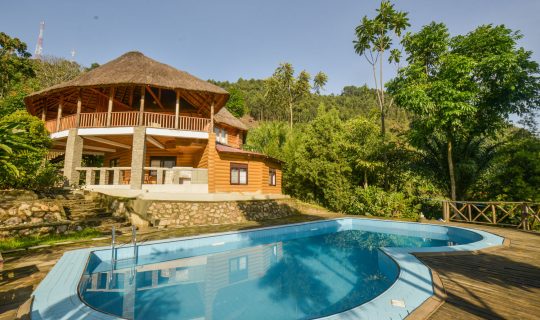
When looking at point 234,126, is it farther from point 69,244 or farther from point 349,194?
→ point 69,244

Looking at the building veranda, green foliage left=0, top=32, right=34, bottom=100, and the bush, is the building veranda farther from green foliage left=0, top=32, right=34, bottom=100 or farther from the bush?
green foliage left=0, top=32, right=34, bottom=100

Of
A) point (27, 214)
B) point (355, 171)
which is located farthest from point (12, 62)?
point (355, 171)

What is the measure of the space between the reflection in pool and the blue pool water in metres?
0.02

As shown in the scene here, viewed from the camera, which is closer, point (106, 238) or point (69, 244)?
point (69, 244)

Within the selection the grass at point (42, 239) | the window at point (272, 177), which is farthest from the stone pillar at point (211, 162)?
the grass at point (42, 239)

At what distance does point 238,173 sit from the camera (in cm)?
1666

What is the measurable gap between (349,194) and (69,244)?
16.0m

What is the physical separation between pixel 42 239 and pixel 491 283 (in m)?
12.6

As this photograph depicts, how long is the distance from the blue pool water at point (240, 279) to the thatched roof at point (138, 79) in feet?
31.2

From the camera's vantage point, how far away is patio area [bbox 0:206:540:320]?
352cm

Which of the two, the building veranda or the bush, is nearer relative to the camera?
the building veranda

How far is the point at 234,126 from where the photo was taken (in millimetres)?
21938

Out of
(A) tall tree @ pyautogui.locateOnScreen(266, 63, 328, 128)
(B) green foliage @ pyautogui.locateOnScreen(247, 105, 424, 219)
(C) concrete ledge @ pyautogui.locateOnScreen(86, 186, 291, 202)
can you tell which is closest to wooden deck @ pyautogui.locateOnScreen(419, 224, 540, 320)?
(B) green foliage @ pyautogui.locateOnScreen(247, 105, 424, 219)

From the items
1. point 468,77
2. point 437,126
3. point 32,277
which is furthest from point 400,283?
point 468,77
